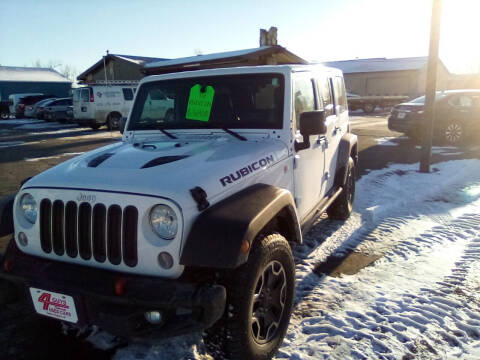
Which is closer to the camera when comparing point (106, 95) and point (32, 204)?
point (32, 204)

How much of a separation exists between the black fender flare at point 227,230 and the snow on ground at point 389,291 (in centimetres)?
85

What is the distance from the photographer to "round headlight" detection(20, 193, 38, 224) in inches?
96.4

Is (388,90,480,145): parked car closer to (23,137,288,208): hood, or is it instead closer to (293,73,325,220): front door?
(293,73,325,220): front door

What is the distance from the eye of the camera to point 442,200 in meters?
6.08

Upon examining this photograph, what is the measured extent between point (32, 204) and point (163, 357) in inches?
52.0

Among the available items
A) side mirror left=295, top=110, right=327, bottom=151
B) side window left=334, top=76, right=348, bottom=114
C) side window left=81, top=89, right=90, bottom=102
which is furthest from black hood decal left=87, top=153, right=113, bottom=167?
side window left=81, top=89, right=90, bottom=102

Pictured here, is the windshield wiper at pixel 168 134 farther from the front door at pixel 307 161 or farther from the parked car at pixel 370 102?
the parked car at pixel 370 102

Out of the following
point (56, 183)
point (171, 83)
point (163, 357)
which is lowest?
point (163, 357)

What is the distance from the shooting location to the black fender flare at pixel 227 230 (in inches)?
77.0

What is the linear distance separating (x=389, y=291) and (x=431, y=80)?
226 inches

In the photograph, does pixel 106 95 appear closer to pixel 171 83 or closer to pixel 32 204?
pixel 171 83

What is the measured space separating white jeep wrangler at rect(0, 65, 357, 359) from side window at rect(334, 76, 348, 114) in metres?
2.06

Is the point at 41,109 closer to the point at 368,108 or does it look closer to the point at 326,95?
the point at 368,108

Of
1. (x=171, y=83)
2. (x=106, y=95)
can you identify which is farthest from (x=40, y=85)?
(x=171, y=83)
